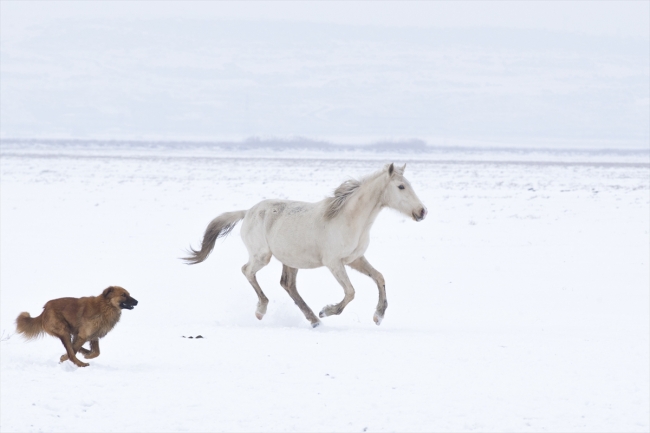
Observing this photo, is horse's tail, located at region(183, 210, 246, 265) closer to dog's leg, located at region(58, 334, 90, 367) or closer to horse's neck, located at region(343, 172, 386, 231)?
horse's neck, located at region(343, 172, 386, 231)

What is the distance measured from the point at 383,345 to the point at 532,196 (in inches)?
890

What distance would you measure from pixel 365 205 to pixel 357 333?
1.58m

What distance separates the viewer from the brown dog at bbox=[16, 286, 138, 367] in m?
6.24

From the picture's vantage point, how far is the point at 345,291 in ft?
28.9

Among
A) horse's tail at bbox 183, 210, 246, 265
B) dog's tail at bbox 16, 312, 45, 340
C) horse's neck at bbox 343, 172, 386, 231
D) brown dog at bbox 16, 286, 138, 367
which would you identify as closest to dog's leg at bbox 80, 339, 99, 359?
brown dog at bbox 16, 286, 138, 367

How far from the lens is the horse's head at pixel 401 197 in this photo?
347 inches

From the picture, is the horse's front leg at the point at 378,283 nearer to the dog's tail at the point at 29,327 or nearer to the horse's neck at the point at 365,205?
the horse's neck at the point at 365,205

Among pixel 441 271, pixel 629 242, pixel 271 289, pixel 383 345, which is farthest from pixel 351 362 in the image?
pixel 629 242

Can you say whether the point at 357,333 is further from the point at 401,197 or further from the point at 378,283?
the point at 401,197

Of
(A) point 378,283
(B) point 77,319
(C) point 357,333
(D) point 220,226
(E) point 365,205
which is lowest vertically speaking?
(C) point 357,333

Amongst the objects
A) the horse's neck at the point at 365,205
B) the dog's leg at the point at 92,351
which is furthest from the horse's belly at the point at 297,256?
the dog's leg at the point at 92,351

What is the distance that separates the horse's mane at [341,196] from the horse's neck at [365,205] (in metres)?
0.07

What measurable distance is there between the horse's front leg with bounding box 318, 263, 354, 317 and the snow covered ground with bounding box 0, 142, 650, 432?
0.72 ft

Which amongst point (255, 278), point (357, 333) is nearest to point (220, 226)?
point (255, 278)
